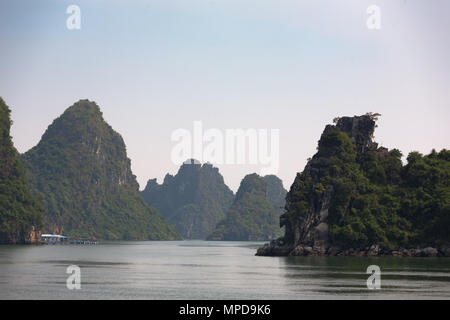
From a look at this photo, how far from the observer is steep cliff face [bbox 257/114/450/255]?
117 meters

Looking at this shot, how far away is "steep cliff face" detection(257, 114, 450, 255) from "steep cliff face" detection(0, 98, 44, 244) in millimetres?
74837

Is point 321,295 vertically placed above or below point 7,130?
below

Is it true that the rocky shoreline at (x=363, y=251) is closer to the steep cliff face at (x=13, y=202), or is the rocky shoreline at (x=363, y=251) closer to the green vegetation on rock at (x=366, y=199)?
the green vegetation on rock at (x=366, y=199)

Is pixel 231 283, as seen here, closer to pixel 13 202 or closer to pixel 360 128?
pixel 360 128

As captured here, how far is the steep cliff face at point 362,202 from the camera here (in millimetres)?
116812

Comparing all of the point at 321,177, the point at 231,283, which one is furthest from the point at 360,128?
the point at 231,283

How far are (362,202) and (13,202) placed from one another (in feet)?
321

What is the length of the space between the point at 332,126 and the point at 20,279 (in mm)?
81324

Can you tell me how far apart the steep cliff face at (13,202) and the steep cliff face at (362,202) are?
74.8 m

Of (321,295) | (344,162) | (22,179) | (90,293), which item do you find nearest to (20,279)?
(90,293)

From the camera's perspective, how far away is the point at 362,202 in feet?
400

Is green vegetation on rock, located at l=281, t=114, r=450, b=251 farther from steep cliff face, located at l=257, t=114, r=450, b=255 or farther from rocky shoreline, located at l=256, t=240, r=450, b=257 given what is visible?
rocky shoreline, located at l=256, t=240, r=450, b=257

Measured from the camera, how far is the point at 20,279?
66438 millimetres
